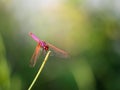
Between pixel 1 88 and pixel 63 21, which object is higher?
pixel 1 88

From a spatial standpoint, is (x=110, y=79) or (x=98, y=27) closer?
(x=110, y=79)

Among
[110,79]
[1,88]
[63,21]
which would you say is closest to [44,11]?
[63,21]

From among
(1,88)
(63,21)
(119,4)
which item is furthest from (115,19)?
(1,88)

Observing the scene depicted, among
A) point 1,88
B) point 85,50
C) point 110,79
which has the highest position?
point 1,88

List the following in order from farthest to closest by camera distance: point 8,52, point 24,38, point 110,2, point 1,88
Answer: point 110,2, point 24,38, point 8,52, point 1,88

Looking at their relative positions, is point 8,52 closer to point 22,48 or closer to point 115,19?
point 22,48

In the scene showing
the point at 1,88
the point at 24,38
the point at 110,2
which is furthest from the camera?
the point at 110,2
